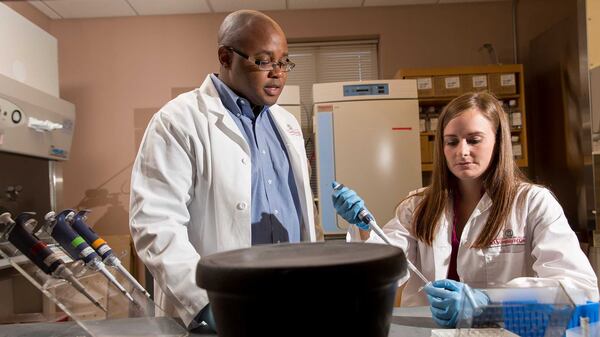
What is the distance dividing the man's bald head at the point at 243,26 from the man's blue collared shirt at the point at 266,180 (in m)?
0.12

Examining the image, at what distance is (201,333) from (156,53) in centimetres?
308

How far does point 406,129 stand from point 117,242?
190cm

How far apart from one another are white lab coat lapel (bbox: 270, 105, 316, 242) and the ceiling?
2267 mm

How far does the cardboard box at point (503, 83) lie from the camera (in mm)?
3111

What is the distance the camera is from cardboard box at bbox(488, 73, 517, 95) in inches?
122

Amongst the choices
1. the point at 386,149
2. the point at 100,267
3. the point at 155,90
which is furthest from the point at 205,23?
the point at 100,267

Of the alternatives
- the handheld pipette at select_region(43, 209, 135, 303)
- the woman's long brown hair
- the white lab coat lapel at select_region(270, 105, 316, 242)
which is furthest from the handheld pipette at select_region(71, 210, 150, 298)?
the woman's long brown hair

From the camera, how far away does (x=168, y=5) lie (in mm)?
3465

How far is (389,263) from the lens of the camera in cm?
43

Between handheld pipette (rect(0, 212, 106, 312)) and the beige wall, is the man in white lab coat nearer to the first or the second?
handheld pipette (rect(0, 212, 106, 312))

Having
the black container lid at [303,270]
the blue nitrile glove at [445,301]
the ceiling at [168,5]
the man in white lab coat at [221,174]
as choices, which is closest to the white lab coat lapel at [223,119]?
the man in white lab coat at [221,174]

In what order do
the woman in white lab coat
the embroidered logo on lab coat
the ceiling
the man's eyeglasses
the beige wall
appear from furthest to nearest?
1. the beige wall
2. the ceiling
3. the embroidered logo on lab coat
4. the woman in white lab coat
5. the man's eyeglasses

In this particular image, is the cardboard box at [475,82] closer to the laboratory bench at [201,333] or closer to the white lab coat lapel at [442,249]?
the white lab coat lapel at [442,249]

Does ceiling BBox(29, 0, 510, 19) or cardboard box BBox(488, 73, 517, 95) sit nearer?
cardboard box BBox(488, 73, 517, 95)
